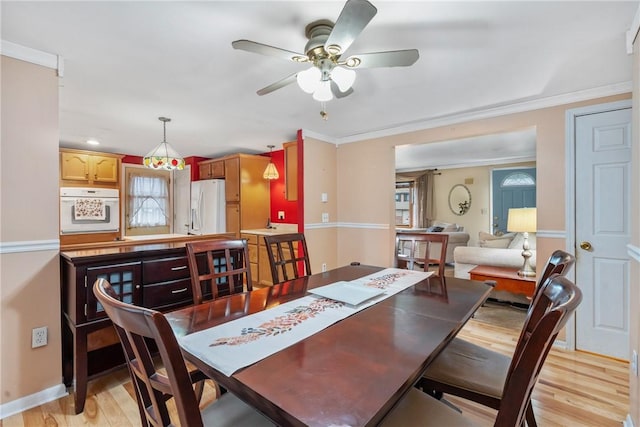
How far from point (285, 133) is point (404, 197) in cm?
548

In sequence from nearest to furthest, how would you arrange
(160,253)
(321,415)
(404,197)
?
(321,415)
(160,253)
(404,197)

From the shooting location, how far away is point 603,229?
252cm

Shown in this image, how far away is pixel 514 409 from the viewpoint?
27.5 inches

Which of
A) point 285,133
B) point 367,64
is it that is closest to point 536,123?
point 367,64

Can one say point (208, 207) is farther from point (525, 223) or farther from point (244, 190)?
point (525, 223)

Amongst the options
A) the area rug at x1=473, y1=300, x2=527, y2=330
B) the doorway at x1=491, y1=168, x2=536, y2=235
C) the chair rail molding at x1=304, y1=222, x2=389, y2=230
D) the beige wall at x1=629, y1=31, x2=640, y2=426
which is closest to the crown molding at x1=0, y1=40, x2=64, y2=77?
the chair rail molding at x1=304, y1=222, x2=389, y2=230

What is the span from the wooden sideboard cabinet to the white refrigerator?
2.80 m

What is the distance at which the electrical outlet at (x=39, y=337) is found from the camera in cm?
189

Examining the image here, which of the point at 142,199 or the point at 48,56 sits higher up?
the point at 48,56

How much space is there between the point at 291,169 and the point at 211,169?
217 centimetres

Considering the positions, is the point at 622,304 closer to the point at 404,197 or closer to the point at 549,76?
the point at 549,76

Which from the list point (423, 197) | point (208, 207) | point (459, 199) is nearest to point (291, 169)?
point (208, 207)

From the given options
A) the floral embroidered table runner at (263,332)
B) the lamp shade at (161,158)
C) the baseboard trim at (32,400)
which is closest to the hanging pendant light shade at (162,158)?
the lamp shade at (161,158)

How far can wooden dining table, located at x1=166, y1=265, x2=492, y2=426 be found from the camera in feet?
2.34
